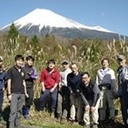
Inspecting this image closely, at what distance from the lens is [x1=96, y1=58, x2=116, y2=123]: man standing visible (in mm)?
10128

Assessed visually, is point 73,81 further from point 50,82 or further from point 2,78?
point 2,78

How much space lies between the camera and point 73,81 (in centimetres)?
1023

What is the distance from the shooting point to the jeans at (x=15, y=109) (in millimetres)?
9193

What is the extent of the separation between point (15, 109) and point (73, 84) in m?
1.76

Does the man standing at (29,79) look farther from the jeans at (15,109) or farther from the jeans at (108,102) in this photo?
the jeans at (108,102)

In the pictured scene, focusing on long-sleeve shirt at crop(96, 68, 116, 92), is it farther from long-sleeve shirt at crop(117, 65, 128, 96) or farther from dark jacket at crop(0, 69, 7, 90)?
dark jacket at crop(0, 69, 7, 90)

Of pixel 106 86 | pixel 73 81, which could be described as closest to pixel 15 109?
pixel 73 81

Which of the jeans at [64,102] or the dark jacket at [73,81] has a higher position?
the dark jacket at [73,81]

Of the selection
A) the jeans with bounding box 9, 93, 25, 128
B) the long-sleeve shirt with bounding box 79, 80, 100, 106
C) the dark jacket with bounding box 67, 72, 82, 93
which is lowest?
the jeans with bounding box 9, 93, 25, 128

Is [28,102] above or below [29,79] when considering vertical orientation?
below

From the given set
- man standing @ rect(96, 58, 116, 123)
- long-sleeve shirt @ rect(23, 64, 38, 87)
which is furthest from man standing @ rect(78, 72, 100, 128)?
long-sleeve shirt @ rect(23, 64, 38, 87)

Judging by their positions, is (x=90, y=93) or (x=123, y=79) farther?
(x=90, y=93)

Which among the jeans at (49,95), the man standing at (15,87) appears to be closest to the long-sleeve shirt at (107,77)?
the jeans at (49,95)

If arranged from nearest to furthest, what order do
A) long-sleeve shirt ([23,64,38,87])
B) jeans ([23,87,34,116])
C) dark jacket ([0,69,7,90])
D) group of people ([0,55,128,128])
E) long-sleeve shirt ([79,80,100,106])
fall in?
1. group of people ([0,55,128,128])
2. dark jacket ([0,69,7,90])
3. long-sleeve shirt ([79,80,100,106])
4. long-sleeve shirt ([23,64,38,87])
5. jeans ([23,87,34,116])
